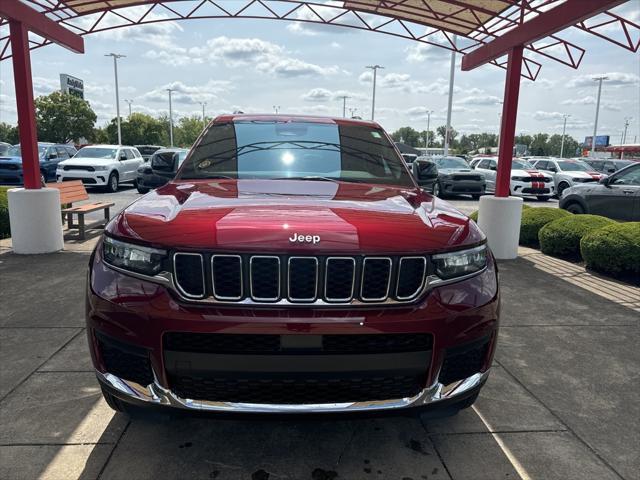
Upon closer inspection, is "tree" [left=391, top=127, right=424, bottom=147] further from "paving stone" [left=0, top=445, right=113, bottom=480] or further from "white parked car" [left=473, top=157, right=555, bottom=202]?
"paving stone" [left=0, top=445, right=113, bottom=480]

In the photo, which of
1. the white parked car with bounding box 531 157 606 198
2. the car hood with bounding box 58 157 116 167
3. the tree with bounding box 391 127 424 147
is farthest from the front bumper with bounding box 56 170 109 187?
the tree with bounding box 391 127 424 147

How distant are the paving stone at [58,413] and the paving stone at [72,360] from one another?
0.11 meters

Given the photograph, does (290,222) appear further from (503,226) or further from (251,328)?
(503,226)

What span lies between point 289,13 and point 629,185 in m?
6.93

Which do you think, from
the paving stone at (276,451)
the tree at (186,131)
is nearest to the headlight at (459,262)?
the paving stone at (276,451)

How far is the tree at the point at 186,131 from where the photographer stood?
98.6 m

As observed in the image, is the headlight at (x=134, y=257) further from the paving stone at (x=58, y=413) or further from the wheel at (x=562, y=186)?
the wheel at (x=562, y=186)

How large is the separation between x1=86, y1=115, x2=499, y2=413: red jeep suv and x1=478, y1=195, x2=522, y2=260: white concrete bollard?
18.1ft

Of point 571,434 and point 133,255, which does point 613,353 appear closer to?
point 571,434

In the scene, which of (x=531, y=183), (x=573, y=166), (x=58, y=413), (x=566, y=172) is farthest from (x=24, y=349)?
(x=573, y=166)

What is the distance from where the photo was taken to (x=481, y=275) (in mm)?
2361

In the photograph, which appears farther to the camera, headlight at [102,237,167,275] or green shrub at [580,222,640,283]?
green shrub at [580,222,640,283]

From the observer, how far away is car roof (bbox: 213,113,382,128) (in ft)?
13.3

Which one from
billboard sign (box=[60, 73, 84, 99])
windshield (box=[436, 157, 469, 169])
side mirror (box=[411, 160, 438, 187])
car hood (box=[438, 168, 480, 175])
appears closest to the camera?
side mirror (box=[411, 160, 438, 187])
